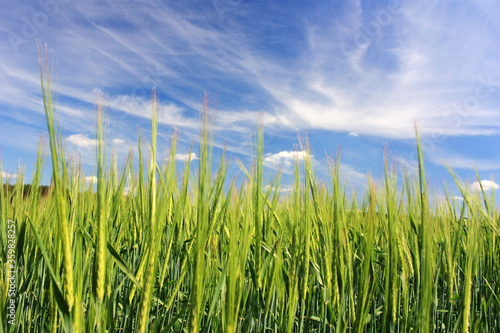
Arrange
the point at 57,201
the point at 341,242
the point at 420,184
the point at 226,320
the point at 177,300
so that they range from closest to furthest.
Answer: the point at 57,201 < the point at 226,320 < the point at 420,184 < the point at 341,242 < the point at 177,300

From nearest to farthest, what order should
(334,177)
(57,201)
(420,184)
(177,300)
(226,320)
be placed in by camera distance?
(57,201) < (226,320) < (420,184) < (334,177) < (177,300)

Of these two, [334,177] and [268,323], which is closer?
[334,177]

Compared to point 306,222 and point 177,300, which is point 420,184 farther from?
point 177,300

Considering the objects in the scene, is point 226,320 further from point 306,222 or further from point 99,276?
point 306,222

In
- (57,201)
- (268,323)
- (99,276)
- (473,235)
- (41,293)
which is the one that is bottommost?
(268,323)

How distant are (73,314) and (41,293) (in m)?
1.01

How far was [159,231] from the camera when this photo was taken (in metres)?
1.20

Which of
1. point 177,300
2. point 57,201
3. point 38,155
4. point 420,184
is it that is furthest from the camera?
point 177,300

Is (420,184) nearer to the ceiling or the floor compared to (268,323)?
nearer to the ceiling

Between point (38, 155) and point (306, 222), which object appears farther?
point (38, 155)

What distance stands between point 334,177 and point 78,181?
1.16 metres

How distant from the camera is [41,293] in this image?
1.84 m

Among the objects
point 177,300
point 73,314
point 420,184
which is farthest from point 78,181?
point 420,184

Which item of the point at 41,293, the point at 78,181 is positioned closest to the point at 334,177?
the point at 78,181
